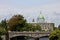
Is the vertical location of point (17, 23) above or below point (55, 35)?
above

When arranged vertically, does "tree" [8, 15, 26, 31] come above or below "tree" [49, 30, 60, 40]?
above

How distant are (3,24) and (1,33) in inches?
1171

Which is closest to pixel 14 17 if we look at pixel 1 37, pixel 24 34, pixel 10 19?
pixel 10 19

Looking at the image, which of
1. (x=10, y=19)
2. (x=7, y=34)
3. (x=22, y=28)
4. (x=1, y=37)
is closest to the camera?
(x=1, y=37)

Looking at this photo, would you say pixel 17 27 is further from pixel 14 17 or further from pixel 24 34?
pixel 24 34

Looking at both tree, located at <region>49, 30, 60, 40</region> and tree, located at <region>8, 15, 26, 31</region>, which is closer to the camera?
tree, located at <region>49, 30, 60, 40</region>

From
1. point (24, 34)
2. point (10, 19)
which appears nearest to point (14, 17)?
point (10, 19)

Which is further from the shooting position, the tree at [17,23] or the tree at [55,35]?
the tree at [17,23]

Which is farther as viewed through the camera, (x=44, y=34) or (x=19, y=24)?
(x=19, y=24)

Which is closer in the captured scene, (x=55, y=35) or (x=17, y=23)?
(x=55, y=35)

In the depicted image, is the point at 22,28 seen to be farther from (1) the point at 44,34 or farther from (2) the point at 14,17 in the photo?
(1) the point at 44,34

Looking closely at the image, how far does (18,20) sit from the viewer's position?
126438 millimetres

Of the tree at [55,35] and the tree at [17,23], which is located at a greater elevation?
the tree at [17,23]

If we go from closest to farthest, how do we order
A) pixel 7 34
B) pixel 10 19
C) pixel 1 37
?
pixel 1 37 → pixel 7 34 → pixel 10 19
